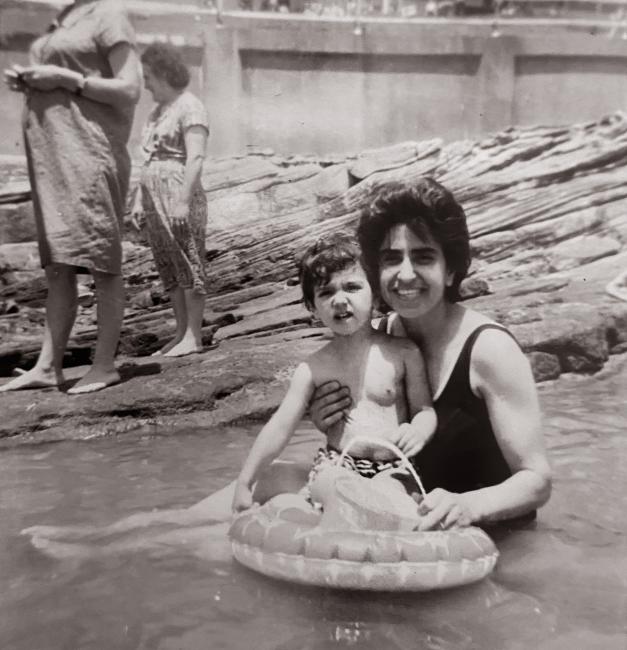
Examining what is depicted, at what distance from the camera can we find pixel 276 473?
2.14 m

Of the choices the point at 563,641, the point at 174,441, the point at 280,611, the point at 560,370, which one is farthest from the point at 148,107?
the point at 563,641

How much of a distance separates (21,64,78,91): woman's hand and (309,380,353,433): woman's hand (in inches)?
63.3

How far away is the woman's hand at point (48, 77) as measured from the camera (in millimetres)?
2957

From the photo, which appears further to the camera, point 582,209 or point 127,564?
point 582,209

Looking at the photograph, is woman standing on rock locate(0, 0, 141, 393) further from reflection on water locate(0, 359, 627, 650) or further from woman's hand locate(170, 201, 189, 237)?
reflection on water locate(0, 359, 627, 650)

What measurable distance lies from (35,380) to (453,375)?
1817 millimetres

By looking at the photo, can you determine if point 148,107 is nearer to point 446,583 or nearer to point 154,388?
point 154,388

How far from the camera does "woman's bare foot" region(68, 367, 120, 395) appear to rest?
3.14 meters

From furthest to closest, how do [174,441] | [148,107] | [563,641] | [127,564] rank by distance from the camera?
1. [148,107]
2. [174,441]
3. [127,564]
4. [563,641]

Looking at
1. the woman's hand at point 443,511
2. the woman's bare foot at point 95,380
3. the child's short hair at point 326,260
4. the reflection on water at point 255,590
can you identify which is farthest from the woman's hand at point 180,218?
the woman's hand at point 443,511

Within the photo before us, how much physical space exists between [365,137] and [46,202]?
3.79 feet

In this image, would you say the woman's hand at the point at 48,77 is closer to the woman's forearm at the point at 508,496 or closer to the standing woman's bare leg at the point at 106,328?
the standing woman's bare leg at the point at 106,328

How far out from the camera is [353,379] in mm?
2062

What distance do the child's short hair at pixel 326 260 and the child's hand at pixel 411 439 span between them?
1.23ft
